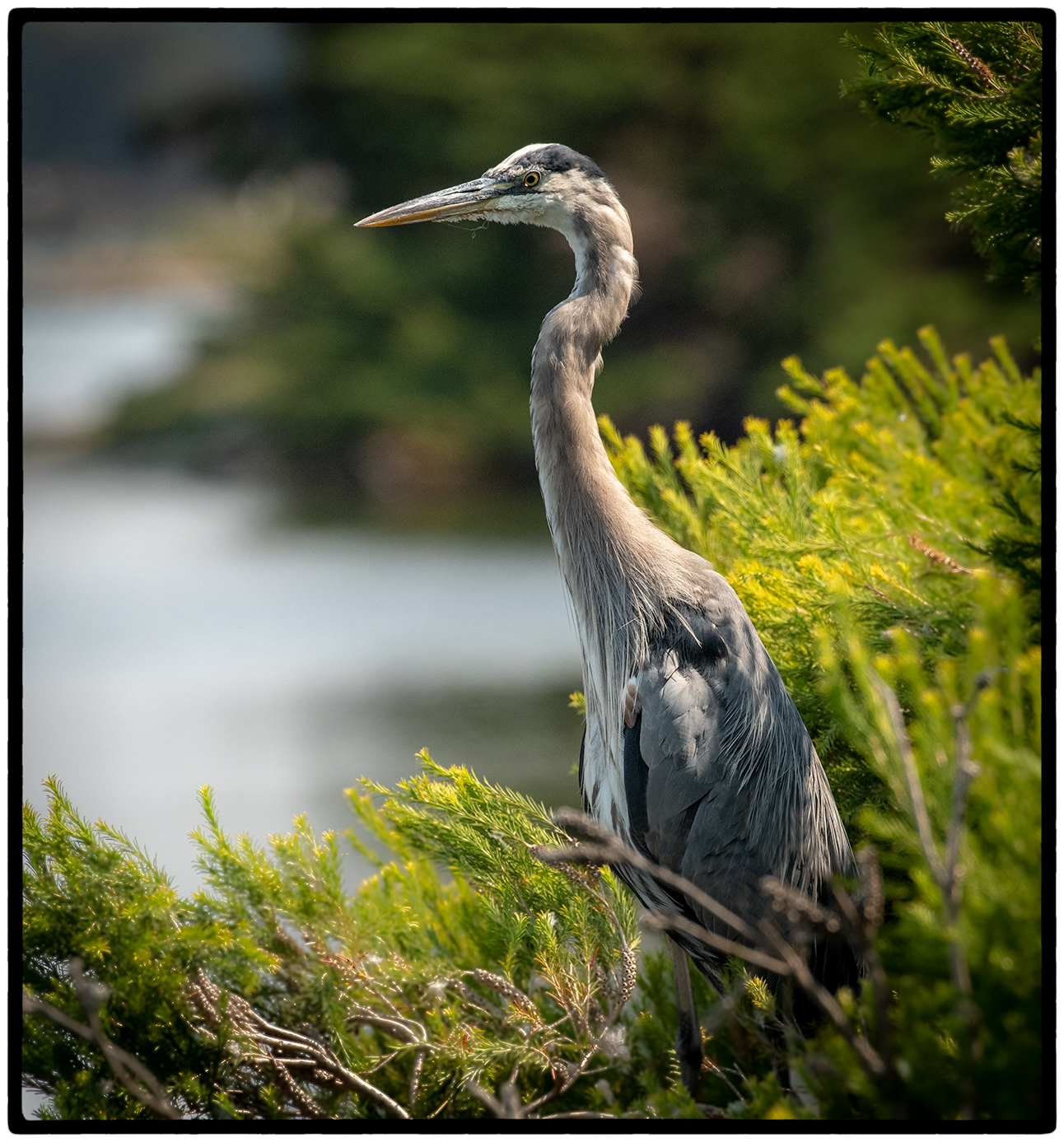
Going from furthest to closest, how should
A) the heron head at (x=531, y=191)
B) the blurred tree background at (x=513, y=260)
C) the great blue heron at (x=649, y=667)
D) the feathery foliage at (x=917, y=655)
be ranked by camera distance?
the blurred tree background at (x=513, y=260), the heron head at (x=531, y=191), the great blue heron at (x=649, y=667), the feathery foliage at (x=917, y=655)

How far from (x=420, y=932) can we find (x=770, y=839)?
514 mm

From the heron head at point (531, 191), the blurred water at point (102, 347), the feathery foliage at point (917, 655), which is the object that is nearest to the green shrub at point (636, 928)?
the feathery foliage at point (917, 655)

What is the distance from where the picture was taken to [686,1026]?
1.25 m

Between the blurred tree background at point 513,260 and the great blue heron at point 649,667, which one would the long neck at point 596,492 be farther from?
the blurred tree background at point 513,260

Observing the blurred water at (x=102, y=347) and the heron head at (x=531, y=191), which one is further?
the blurred water at (x=102, y=347)

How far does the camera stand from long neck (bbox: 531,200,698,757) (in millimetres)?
1241

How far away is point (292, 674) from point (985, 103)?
4657 millimetres

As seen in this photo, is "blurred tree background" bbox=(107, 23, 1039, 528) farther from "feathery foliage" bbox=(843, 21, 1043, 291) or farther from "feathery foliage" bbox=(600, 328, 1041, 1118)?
"feathery foliage" bbox=(843, 21, 1043, 291)

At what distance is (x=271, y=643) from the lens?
5711 millimetres

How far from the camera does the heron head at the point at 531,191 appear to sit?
4.22 feet

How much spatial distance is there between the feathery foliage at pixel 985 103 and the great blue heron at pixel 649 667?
36 cm

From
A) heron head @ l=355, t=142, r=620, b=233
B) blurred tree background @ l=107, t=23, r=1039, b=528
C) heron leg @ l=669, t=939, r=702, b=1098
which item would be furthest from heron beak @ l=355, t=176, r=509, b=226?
blurred tree background @ l=107, t=23, r=1039, b=528

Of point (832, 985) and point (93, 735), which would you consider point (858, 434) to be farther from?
point (93, 735)

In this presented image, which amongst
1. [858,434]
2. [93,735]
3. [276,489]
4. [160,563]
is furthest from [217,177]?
[858,434]
